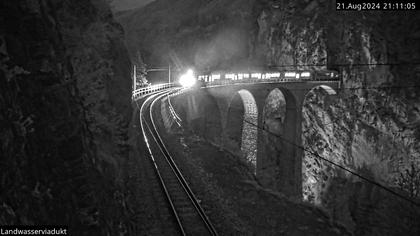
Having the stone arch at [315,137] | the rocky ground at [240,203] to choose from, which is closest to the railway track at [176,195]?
the rocky ground at [240,203]

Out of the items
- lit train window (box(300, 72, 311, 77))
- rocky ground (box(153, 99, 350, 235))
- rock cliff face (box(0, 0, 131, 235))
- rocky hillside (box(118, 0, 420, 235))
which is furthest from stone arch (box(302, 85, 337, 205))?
rock cliff face (box(0, 0, 131, 235))

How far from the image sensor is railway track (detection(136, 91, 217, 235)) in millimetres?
11089

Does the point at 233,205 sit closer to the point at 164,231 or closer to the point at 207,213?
the point at 207,213

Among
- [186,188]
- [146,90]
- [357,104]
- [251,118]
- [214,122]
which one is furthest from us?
[214,122]

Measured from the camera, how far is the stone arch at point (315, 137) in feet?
154

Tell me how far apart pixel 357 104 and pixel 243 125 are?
17817 millimetres

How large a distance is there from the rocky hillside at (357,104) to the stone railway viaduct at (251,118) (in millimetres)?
3989

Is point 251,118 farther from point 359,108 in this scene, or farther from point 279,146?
point 359,108

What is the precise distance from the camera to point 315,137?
49.7 meters

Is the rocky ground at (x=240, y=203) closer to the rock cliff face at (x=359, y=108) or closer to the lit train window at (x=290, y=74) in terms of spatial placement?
the rock cliff face at (x=359, y=108)

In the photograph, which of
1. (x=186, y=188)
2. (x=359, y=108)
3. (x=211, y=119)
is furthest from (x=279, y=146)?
(x=186, y=188)

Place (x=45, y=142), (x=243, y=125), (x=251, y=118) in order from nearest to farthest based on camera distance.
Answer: (x=45, y=142)
(x=251, y=118)
(x=243, y=125)

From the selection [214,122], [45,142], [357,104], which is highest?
[45,142]

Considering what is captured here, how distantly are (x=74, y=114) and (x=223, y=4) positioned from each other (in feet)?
250
